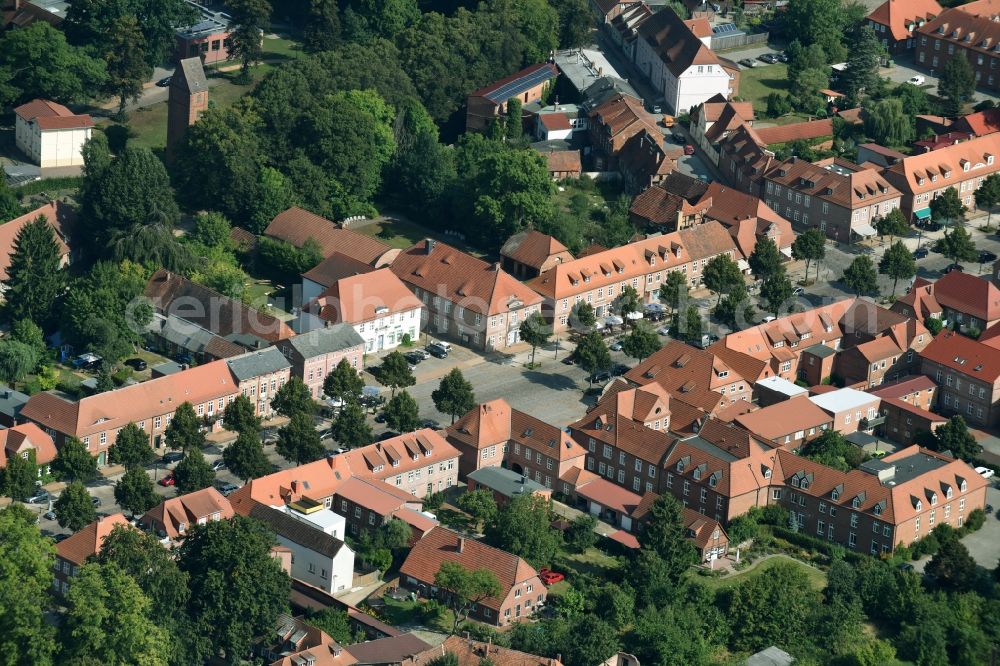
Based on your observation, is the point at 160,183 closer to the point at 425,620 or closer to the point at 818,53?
the point at 425,620

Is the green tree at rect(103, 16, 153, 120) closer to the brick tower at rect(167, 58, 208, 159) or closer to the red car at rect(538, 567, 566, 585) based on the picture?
the brick tower at rect(167, 58, 208, 159)

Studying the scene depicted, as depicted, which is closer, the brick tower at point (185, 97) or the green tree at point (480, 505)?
the green tree at point (480, 505)

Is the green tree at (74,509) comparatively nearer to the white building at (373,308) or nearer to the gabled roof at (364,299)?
the white building at (373,308)

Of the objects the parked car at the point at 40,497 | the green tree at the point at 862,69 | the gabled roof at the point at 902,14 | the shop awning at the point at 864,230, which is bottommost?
the parked car at the point at 40,497

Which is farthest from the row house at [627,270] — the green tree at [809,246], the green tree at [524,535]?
the green tree at [524,535]

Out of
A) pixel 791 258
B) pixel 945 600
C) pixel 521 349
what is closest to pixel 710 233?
pixel 791 258

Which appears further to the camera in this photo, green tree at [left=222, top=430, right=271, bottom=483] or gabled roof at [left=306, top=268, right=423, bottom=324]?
gabled roof at [left=306, top=268, right=423, bottom=324]

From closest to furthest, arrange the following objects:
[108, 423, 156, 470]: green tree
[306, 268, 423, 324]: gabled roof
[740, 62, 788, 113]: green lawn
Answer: [108, 423, 156, 470]: green tree
[306, 268, 423, 324]: gabled roof
[740, 62, 788, 113]: green lawn

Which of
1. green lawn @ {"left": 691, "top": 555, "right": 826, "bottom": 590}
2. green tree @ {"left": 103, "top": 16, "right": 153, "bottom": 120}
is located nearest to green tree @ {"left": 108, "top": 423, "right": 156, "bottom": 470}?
green lawn @ {"left": 691, "top": 555, "right": 826, "bottom": 590}
